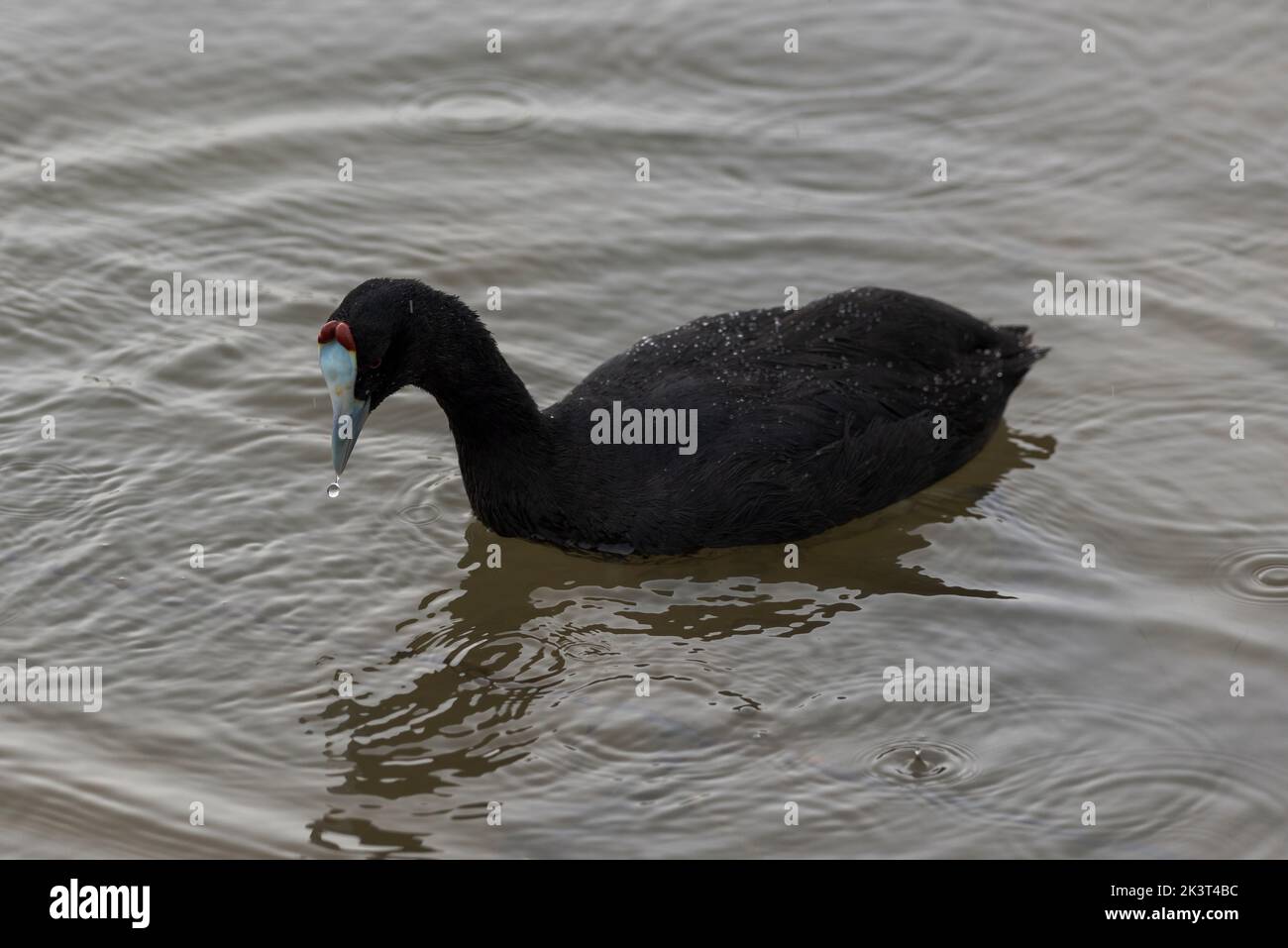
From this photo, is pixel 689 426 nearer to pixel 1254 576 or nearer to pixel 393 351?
pixel 393 351

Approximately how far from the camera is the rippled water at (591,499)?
820 centimetres

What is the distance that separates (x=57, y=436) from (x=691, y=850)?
15.0 ft

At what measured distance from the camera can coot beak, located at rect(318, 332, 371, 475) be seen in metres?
8.98

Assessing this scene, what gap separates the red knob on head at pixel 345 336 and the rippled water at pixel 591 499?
1.22 metres

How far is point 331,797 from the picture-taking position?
320 inches

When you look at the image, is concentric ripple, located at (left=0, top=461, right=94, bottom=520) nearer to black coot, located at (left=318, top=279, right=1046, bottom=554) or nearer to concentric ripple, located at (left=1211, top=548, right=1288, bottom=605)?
black coot, located at (left=318, top=279, right=1046, bottom=554)

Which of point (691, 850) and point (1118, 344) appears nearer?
point (691, 850)

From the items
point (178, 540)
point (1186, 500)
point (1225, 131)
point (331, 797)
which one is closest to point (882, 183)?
point (1225, 131)

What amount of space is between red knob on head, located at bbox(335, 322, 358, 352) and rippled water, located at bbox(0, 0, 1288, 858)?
1.22m

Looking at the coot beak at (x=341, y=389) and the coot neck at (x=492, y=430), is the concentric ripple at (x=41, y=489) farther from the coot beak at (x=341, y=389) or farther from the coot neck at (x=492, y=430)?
the coot neck at (x=492, y=430)

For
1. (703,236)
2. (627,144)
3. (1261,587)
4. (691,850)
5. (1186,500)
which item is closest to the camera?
(691,850)

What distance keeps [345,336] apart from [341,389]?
0.85 feet

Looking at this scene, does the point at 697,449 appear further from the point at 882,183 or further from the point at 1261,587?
the point at 882,183

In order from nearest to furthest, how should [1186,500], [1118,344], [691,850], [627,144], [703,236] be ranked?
[691,850] → [1186,500] → [1118,344] → [703,236] → [627,144]
